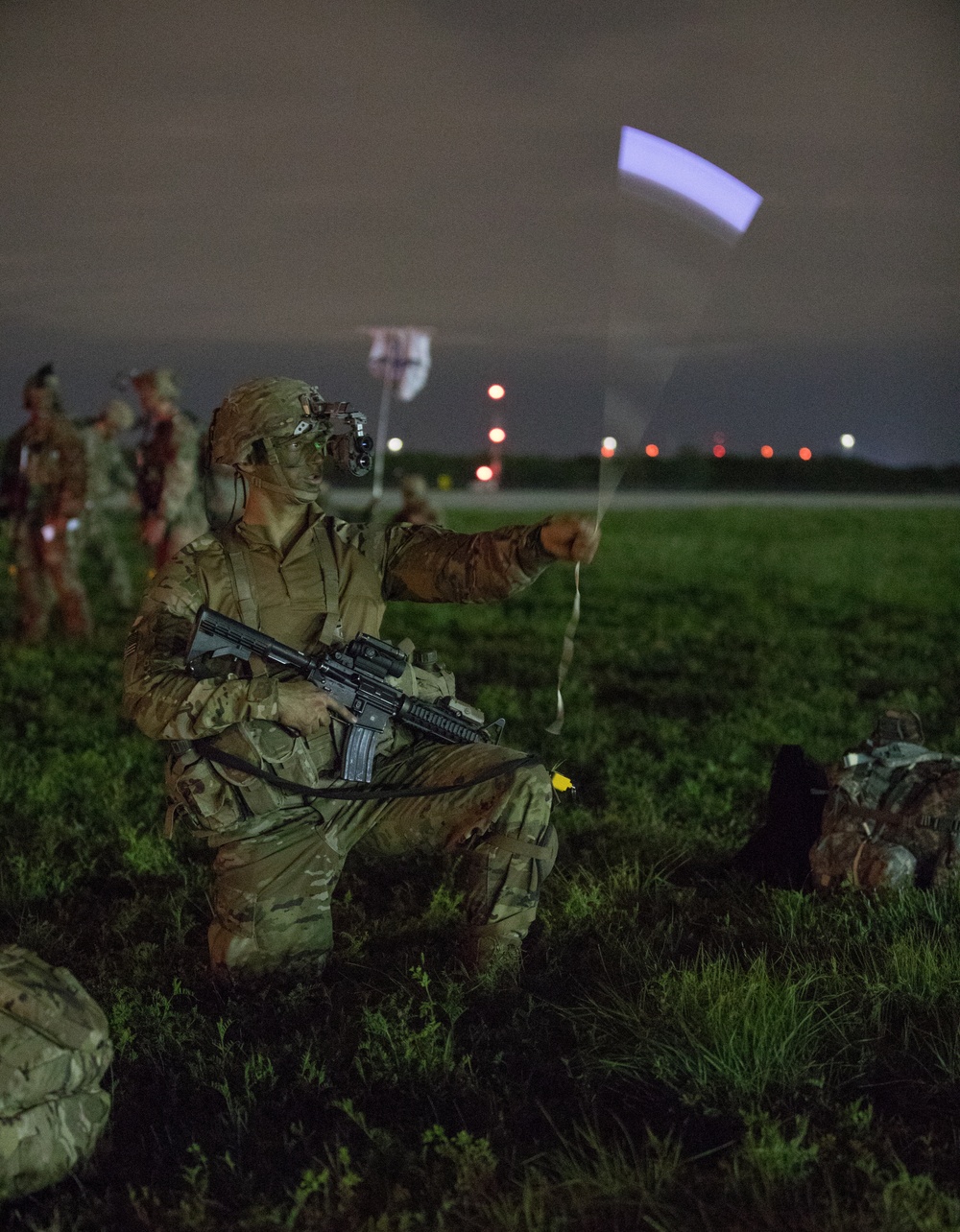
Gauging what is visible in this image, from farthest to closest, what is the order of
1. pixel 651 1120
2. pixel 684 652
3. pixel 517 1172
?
pixel 684 652 < pixel 651 1120 < pixel 517 1172

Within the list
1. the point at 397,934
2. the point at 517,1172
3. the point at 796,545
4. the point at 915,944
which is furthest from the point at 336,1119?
the point at 796,545

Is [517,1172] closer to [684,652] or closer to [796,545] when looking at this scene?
[684,652]

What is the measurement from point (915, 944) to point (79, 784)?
14.4ft

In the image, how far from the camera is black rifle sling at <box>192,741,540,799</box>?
4.25 metres

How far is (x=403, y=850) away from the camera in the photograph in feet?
15.2

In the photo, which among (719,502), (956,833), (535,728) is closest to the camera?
(956,833)

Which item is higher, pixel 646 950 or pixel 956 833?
pixel 956 833

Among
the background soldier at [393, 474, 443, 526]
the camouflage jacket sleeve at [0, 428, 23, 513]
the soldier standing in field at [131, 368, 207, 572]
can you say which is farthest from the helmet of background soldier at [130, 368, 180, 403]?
the background soldier at [393, 474, 443, 526]

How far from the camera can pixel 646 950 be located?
442 cm

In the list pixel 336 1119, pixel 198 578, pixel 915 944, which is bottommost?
pixel 336 1119

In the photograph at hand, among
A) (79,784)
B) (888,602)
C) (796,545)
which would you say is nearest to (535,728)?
(79,784)

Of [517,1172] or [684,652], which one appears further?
[684,652]

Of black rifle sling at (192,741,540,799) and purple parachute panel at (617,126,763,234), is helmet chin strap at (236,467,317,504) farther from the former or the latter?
purple parachute panel at (617,126,763,234)

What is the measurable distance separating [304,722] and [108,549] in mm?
9313
